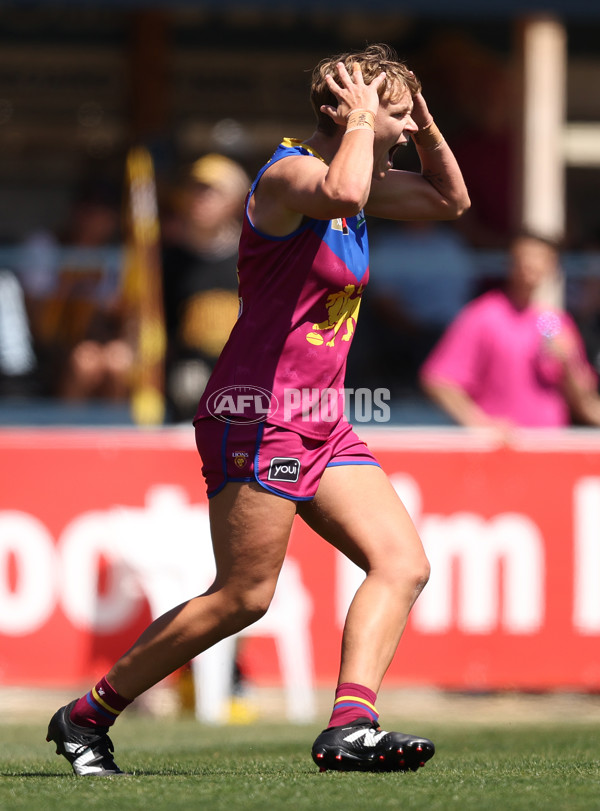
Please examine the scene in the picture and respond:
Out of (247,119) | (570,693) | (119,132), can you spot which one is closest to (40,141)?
(119,132)

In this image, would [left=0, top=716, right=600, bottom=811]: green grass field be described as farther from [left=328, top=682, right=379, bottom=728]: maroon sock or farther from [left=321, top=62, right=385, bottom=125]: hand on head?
[left=321, top=62, right=385, bottom=125]: hand on head

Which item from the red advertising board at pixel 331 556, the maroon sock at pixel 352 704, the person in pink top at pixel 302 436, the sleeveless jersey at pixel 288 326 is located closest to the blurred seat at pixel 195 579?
the red advertising board at pixel 331 556

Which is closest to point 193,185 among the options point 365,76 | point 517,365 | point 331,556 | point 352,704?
point 517,365

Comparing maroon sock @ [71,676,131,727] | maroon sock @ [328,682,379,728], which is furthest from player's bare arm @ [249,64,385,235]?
maroon sock @ [71,676,131,727]

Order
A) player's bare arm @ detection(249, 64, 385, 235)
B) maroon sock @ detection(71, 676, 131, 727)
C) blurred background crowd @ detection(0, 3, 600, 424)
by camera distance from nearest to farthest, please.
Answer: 1. player's bare arm @ detection(249, 64, 385, 235)
2. maroon sock @ detection(71, 676, 131, 727)
3. blurred background crowd @ detection(0, 3, 600, 424)

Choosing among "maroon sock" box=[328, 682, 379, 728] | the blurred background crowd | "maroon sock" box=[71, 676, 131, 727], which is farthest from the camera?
the blurred background crowd

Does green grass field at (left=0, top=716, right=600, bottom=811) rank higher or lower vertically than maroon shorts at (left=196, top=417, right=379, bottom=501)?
lower

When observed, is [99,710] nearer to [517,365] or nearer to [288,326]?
[288,326]

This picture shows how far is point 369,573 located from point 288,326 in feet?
2.51

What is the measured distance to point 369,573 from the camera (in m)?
4.29

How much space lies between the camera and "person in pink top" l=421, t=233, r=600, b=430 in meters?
8.40

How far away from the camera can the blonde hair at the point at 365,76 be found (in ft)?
13.9

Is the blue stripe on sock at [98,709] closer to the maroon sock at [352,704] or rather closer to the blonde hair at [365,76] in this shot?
the maroon sock at [352,704]

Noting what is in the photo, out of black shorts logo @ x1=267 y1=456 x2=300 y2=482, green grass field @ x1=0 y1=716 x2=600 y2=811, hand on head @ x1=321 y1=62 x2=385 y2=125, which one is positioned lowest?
green grass field @ x1=0 y1=716 x2=600 y2=811
